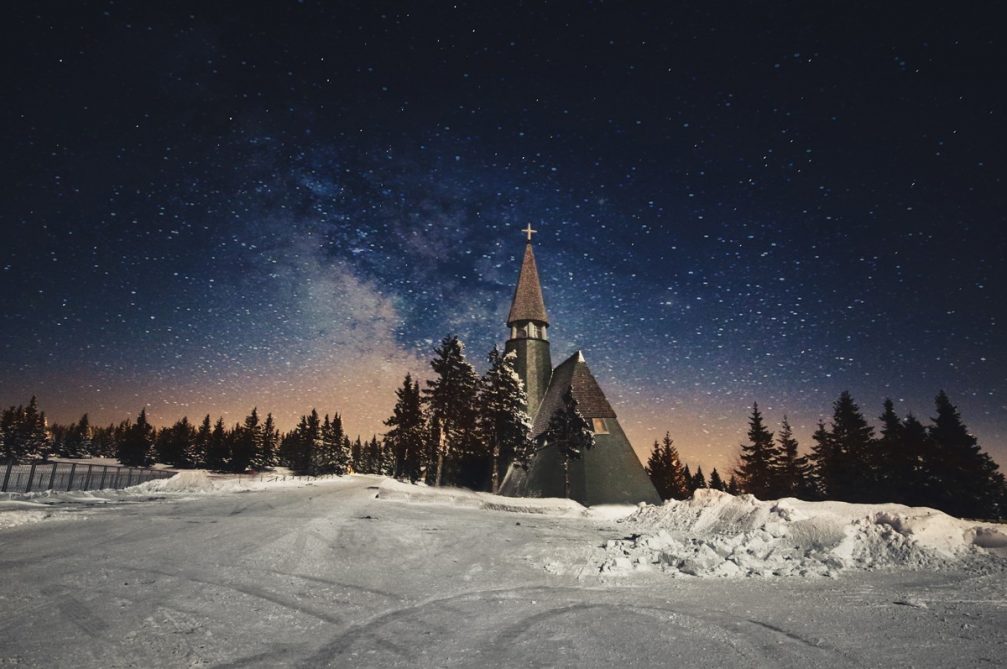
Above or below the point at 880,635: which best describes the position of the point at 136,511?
below

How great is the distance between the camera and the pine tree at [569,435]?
28.5 meters

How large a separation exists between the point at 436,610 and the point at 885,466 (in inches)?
1867

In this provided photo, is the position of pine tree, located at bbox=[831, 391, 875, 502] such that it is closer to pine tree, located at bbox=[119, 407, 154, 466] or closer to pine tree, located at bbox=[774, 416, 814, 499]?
pine tree, located at bbox=[774, 416, 814, 499]

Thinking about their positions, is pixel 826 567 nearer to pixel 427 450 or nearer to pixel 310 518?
pixel 310 518

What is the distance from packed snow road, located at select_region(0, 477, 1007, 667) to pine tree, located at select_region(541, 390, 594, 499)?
19.1 metres

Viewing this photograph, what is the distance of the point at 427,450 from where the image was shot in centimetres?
4109

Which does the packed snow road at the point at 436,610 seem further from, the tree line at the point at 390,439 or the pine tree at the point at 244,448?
the pine tree at the point at 244,448

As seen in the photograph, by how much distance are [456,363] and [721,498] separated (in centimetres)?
2614

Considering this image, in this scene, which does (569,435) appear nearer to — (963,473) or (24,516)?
(24,516)

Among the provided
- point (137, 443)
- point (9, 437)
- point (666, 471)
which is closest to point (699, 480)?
point (666, 471)

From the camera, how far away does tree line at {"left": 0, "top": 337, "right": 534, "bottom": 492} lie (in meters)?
33.0

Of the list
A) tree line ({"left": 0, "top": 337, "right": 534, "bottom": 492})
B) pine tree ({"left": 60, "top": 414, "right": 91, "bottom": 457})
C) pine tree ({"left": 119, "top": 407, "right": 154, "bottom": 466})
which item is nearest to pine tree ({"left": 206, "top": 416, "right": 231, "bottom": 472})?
tree line ({"left": 0, "top": 337, "right": 534, "bottom": 492})

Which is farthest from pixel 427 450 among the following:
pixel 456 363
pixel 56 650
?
pixel 56 650

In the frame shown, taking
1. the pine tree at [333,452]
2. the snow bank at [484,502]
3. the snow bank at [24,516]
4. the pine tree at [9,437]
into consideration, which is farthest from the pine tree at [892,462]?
the pine tree at [9,437]
